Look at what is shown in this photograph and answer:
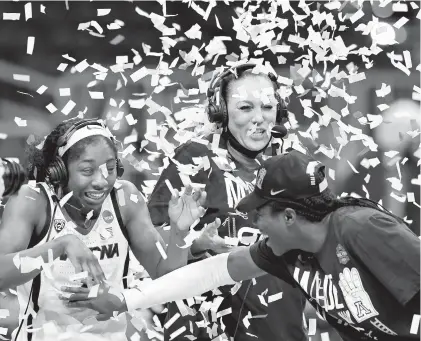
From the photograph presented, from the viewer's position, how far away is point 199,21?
6.10m

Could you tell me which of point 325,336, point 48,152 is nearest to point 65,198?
point 48,152

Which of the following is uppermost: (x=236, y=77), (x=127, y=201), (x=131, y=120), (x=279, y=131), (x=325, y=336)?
(x=236, y=77)

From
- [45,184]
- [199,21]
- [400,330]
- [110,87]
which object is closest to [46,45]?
[110,87]

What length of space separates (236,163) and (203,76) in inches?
73.9

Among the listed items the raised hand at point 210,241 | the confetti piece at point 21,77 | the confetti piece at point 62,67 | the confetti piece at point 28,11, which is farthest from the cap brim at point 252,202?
the confetti piece at point 28,11

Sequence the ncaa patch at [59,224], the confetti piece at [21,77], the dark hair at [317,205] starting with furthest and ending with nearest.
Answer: the confetti piece at [21,77], the ncaa patch at [59,224], the dark hair at [317,205]

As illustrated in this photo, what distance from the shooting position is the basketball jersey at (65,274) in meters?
3.29

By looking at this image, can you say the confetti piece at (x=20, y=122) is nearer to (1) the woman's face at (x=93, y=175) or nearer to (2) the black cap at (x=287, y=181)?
(1) the woman's face at (x=93, y=175)

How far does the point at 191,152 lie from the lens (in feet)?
12.5

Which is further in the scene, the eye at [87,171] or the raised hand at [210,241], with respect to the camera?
the raised hand at [210,241]

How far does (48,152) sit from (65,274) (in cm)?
52

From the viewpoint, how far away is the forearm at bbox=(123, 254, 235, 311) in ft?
10.6

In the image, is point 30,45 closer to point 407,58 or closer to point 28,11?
point 28,11

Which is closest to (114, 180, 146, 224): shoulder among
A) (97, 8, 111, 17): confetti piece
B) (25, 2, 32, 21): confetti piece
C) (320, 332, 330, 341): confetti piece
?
(320, 332, 330, 341): confetti piece
